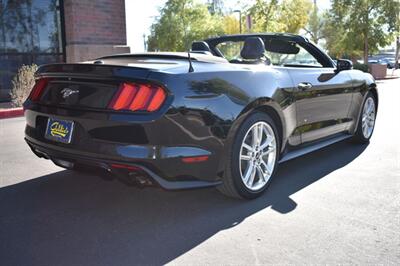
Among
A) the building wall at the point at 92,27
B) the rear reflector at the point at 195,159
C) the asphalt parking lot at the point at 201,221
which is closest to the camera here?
the asphalt parking lot at the point at 201,221

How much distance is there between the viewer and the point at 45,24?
1191cm

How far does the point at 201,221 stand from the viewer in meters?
3.40

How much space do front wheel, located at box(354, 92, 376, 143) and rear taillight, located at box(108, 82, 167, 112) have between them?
3566 mm

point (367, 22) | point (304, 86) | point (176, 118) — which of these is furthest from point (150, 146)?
point (367, 22)

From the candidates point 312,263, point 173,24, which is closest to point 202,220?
point 312,263

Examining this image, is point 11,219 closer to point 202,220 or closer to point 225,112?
point 202,220

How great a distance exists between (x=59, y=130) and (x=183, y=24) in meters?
31.0

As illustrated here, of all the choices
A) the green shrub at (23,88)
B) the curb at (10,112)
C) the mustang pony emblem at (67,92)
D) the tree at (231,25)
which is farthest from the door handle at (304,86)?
the tree at (231,25)

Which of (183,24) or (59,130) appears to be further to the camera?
(183,24)

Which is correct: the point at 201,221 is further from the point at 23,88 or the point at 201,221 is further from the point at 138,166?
the point at 23,88

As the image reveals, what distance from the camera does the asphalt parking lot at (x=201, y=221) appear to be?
285cm

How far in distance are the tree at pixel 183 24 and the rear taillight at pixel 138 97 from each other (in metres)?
30.1

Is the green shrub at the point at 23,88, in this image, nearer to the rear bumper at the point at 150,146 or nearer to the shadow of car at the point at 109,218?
the shadow of car at the point at 109,218

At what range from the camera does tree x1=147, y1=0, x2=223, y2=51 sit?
108ft
